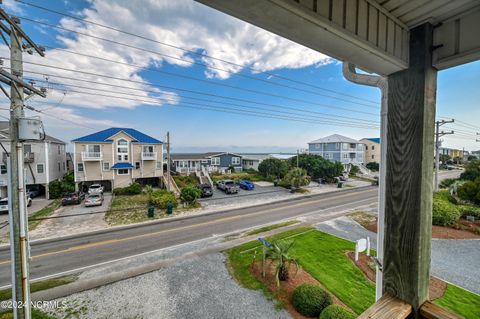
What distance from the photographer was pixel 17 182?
150 inches

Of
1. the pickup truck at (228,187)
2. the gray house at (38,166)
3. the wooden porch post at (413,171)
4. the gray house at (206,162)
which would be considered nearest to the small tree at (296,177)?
the pickup truck at (228,187)

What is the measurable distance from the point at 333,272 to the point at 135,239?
8.72 metres

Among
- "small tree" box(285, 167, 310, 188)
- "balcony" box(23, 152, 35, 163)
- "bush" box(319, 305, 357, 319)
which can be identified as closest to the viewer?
"bush" box(319, 305, 357, 319)

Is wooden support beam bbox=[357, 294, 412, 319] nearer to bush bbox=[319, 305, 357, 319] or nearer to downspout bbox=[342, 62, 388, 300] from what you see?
downspout bbox=[342, 62, 388, 300]

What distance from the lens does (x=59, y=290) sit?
6.00 metres

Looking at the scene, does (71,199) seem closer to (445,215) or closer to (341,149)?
(445,215)

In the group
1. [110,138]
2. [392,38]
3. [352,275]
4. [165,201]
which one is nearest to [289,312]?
[352,275]

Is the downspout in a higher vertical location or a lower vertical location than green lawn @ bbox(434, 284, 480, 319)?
higher

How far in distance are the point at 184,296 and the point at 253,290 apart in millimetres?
1952

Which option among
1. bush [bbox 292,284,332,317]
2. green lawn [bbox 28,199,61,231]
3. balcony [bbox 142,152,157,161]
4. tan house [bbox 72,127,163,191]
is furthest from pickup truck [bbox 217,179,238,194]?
bush [bbox 292,284,332,317]

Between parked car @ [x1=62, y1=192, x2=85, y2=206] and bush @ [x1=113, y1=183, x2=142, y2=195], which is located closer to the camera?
parked car @ [x1=62, y1=192, x2=85, y2=206]

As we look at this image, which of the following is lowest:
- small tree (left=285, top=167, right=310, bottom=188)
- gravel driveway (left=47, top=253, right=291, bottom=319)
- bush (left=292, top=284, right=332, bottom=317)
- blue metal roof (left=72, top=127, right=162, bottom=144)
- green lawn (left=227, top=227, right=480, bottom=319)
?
gravel driveway (left=47, top=253, right=291, bottom=319)

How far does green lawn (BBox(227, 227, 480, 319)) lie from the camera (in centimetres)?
520

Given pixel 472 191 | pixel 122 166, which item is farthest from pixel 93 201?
pixel 472 191
